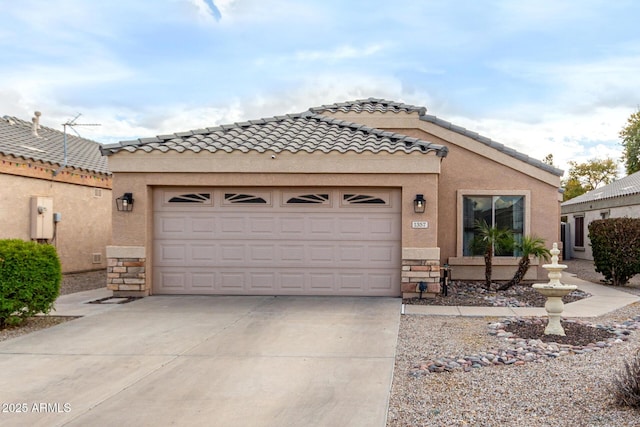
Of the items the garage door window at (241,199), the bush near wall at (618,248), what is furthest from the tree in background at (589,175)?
the garage door window at (241,199)

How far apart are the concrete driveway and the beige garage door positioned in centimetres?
177

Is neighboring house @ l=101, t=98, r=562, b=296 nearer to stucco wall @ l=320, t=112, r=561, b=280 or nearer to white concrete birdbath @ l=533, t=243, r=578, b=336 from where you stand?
stucco wall @ l=320, t=112, r=561, b=280

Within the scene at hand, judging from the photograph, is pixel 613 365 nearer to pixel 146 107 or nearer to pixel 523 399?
pixel 523 399

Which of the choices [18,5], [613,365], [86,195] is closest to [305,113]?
[18,5]

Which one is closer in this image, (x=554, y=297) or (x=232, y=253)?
(x=554, y=297)

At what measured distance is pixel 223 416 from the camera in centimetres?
489

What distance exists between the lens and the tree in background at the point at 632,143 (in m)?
37.6

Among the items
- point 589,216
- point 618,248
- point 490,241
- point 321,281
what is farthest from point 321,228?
point 589,216

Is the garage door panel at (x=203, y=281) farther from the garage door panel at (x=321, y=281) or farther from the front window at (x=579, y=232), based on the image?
the front window at (x=579, y=232)

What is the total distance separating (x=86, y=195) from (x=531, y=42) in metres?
14.2

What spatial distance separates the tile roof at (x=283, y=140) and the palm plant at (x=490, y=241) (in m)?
2.56

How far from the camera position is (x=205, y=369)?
6336 mm

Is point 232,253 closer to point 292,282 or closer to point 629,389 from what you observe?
point 292,282

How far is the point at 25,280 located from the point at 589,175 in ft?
163
